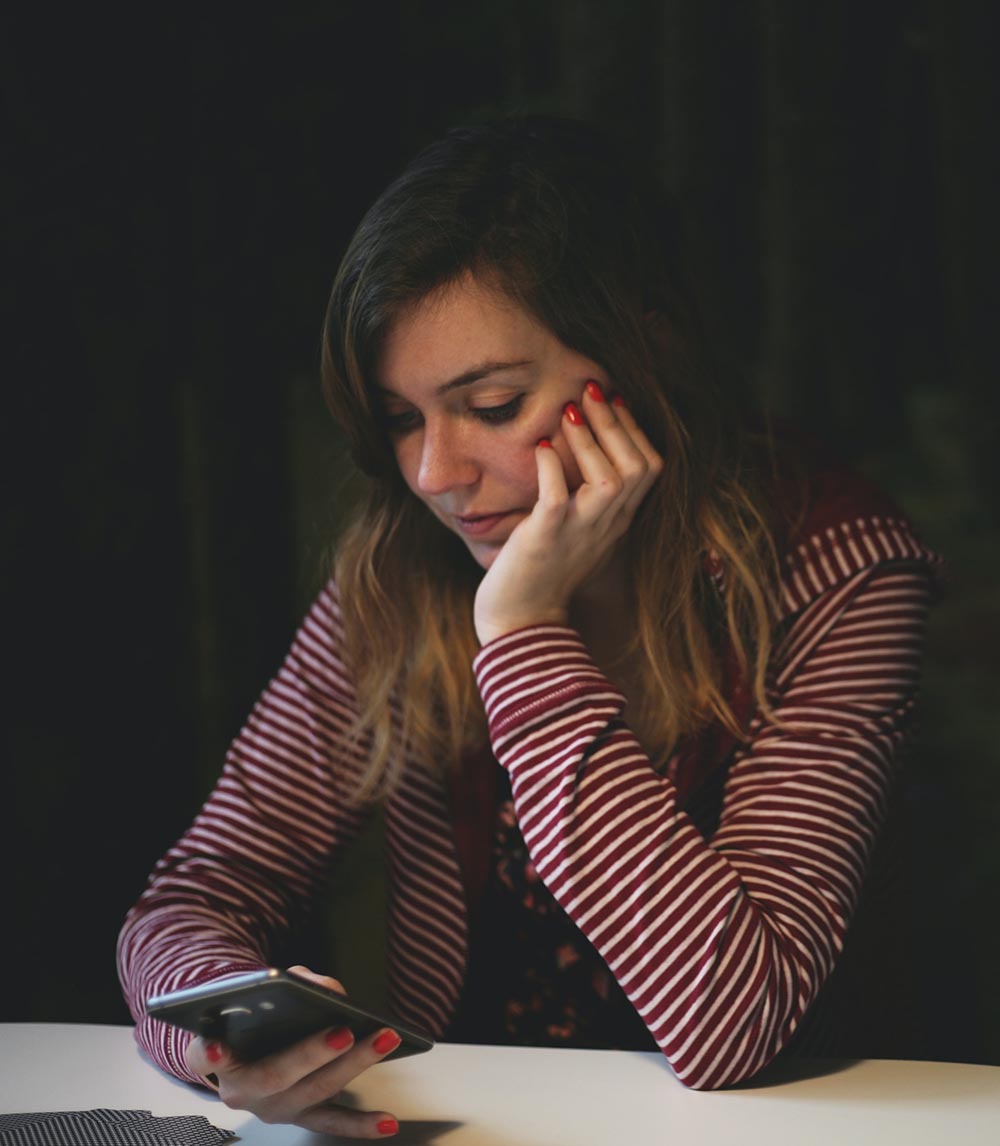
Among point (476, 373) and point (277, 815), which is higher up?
point (476, 373)

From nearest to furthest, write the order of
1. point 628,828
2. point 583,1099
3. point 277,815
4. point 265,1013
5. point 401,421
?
point 265,1013 → point 583,1099 → point 628,828 → point 401,421 → point 277,815

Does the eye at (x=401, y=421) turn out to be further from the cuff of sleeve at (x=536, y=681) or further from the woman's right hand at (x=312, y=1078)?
the woman's right hand at (x=312, y=1078)

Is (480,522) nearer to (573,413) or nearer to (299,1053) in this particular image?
(573,413)

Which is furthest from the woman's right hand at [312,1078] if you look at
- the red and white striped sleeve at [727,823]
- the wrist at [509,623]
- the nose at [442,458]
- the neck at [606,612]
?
the neck at [606,612]

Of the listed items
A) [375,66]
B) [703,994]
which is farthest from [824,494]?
[375,66]

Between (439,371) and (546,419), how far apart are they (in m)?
Result: 0.12

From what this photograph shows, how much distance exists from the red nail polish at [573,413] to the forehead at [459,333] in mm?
69

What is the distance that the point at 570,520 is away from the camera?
1307mm

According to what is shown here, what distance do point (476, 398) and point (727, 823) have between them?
0.47 metres

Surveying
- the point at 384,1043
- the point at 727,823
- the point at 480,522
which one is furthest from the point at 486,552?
the point at 384,1043

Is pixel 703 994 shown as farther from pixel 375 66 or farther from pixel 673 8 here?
pixel 673 8

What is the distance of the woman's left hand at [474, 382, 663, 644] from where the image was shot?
1258mm

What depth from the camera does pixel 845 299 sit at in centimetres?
233

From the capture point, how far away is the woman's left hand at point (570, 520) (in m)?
1.26
